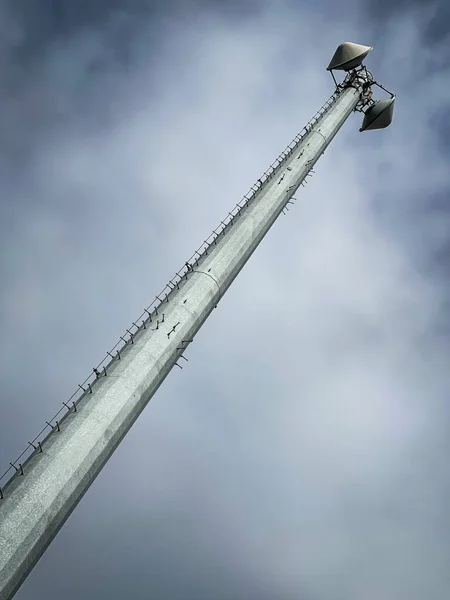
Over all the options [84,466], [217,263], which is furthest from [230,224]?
[84,466]

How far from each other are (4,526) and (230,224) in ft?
77.3

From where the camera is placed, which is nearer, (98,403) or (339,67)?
(98,403)

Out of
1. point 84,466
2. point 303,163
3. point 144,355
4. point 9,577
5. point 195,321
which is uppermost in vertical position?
point 303,163

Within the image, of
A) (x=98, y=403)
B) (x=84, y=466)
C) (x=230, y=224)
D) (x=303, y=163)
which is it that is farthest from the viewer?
(x=303, y=163)

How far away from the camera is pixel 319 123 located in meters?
47.0

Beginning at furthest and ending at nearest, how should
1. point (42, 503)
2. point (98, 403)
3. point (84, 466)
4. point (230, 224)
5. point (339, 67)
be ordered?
point (339, 67), point (230, 224), point (98, 403), point (84, 466), point (42, 503)

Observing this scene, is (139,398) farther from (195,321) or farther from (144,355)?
(195,321)

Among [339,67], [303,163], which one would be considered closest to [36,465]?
[303,163]

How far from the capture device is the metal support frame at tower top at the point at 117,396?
17797 mm

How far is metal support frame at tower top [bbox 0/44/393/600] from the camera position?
701 inches

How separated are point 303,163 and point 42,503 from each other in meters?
32.8

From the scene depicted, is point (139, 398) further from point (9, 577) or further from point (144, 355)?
point (9, 577)

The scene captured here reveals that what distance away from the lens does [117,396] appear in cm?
2283

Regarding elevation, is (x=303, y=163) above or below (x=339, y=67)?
below
